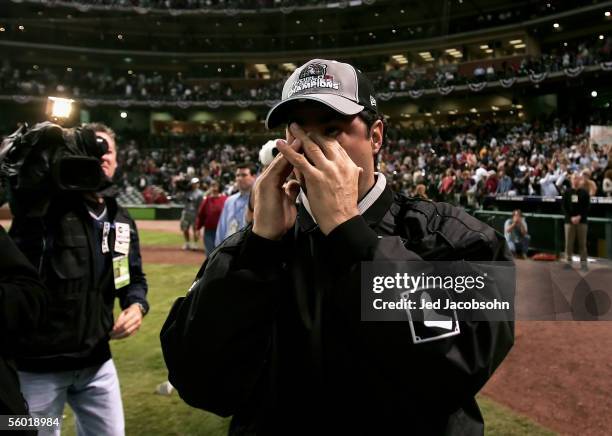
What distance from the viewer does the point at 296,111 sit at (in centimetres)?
147

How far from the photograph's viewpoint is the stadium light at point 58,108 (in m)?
2.77

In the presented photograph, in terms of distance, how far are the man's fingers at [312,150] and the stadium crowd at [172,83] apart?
35985mm

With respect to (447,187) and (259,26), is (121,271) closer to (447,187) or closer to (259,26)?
(447,187)

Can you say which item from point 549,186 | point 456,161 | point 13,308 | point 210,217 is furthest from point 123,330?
point 456,161

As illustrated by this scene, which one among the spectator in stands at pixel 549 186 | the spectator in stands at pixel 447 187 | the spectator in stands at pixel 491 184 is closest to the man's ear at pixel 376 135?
the spectator in stands at pixel 447 187

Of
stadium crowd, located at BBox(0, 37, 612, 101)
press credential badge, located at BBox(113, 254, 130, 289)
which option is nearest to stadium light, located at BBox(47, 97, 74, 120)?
press credential badge, located at BBox(113, 254, 130, 289)

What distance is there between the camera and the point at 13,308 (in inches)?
75.2

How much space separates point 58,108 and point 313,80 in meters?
1.92

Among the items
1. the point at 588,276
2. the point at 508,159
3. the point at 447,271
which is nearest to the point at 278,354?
the point at 447,271

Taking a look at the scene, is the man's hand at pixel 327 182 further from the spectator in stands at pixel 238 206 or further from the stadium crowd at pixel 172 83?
the stadium crowd at pixel 172 83

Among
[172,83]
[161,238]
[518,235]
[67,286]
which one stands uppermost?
[172,83]

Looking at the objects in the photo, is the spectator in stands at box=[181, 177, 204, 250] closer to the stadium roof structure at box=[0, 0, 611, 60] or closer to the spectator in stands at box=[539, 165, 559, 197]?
the spectator in stands at box=[539, 165, 559, 197]

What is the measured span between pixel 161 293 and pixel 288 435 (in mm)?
8579

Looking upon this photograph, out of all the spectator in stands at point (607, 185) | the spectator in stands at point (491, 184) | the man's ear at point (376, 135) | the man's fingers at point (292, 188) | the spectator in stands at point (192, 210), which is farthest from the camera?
the spectator in stands at point (491, 184)
